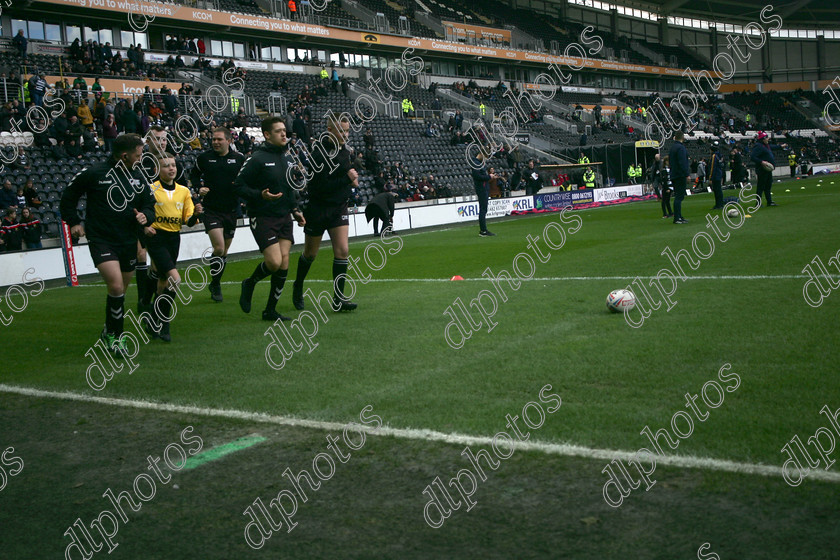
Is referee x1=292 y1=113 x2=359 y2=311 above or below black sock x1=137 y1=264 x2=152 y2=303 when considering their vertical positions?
above

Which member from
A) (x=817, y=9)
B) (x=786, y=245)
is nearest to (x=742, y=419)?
(x=786, y=245)

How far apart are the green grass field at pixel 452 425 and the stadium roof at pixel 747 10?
246ft

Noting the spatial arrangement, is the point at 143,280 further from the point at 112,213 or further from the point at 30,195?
the point at 30,195

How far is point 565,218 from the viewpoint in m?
24.5

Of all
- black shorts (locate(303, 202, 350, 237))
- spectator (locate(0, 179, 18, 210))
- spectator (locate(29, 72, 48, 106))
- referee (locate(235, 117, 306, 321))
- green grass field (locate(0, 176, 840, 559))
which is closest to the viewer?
green grass field (locate(0, 176, 840, 559))

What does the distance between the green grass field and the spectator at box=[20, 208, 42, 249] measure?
10349 mm

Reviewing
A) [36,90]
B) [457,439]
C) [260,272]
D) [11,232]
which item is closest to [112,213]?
[260,272]

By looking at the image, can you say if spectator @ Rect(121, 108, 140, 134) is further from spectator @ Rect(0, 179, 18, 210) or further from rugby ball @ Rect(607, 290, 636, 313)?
rugby ball @ Rect(607, 290, 636, 313)

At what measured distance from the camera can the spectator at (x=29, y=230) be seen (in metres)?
18.3

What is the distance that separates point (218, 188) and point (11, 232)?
10.0m

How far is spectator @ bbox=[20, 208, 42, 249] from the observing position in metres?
18.3

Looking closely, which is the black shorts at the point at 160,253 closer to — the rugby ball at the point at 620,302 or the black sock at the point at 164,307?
the black sock at the point at 164,307

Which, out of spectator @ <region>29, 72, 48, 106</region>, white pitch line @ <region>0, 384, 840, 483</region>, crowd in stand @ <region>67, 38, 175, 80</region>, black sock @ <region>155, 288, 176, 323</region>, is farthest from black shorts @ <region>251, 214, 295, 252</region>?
crowd in stand @ <region>67, 38, 175, 80</region>

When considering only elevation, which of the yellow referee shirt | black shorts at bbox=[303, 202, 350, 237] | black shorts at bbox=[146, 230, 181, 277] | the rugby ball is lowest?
the rugby ball
